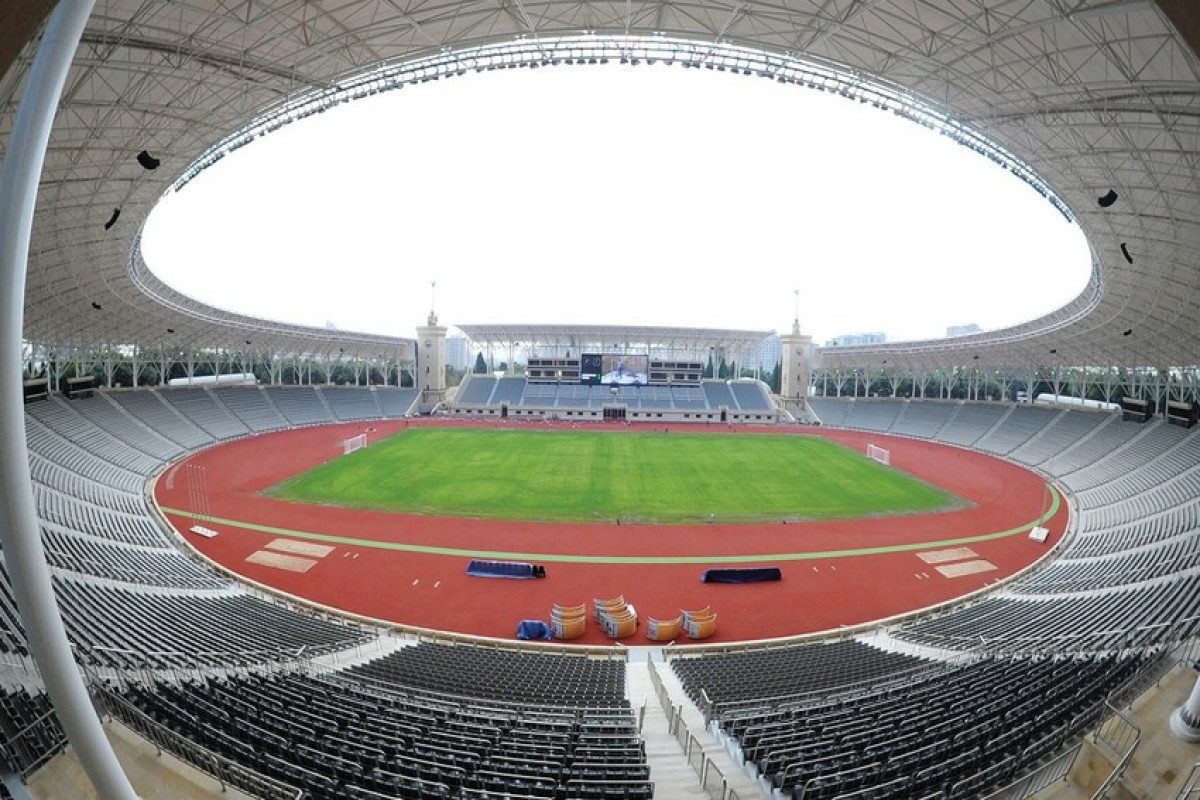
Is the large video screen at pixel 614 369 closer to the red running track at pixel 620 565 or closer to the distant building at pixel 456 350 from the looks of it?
the red running track at pixel 620 565

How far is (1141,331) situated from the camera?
35.9 metres

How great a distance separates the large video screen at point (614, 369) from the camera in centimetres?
7125

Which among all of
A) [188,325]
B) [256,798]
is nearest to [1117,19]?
[256,798]

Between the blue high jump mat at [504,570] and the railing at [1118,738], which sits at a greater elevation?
the railing at [1118,738]

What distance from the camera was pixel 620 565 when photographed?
23.4 metres

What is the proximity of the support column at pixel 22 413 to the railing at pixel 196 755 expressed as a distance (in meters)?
2.57

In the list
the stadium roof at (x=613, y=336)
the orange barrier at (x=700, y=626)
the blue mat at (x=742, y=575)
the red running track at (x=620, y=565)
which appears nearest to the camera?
the orange barrier at (x=700, y=626)

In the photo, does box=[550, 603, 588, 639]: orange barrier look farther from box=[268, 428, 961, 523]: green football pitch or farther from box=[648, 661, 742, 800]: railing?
box=[268, 428, 961, 523]: green football pitch

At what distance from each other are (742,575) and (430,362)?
64492mm

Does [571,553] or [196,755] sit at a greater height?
[196,755]

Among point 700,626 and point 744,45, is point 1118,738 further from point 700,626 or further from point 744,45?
point 744,45

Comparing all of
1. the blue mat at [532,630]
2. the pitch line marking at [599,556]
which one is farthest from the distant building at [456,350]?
the blue mat at [532,630]

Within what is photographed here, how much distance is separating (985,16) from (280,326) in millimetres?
60329

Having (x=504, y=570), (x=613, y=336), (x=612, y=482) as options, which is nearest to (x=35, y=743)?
(x=504, y=570)
